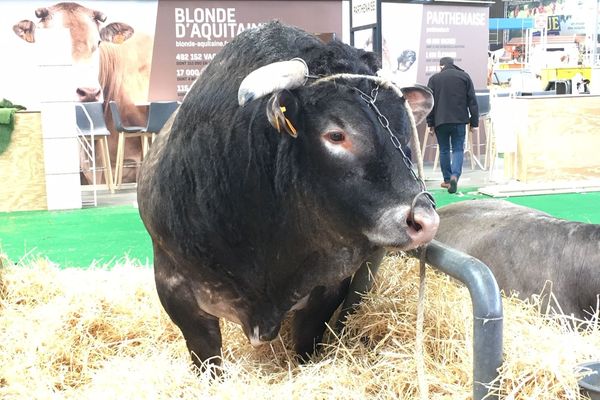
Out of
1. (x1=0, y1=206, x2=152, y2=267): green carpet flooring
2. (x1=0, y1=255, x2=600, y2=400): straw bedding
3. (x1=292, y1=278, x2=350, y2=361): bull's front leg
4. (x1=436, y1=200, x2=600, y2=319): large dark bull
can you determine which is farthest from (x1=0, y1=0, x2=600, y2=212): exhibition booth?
(x1=292, y1=278, x2=350, y2=361): bull's front leg

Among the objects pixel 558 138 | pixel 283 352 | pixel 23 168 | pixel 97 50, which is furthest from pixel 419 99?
pixel 97 50

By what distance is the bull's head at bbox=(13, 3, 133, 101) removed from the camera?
10.0 meters

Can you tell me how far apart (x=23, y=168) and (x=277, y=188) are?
725cm

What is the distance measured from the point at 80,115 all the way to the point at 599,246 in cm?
805

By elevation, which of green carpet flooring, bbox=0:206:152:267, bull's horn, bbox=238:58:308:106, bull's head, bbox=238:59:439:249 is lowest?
green carpet flooring, bbox=0:206:152:267

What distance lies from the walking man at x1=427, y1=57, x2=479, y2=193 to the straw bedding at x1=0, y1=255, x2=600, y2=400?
6.41m

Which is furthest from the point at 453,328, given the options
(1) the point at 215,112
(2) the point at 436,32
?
(2) the point at 436,32

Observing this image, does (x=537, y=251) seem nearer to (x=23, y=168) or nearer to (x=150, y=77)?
(x=23, y=168)

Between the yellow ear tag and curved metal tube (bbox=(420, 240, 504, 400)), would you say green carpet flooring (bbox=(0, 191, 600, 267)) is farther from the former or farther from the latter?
curved metal tube (bbox=(420, 240, 504, 400))

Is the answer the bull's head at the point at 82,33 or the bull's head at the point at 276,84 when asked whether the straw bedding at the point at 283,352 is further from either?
the bull's head at the point at 82,33

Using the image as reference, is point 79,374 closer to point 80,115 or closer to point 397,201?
point 397,201

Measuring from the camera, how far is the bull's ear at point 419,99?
2451 mm

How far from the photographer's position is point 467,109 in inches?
367

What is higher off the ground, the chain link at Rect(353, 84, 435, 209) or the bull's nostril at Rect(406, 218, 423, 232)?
the chain link at Rect(353, 84, 435, 209)
